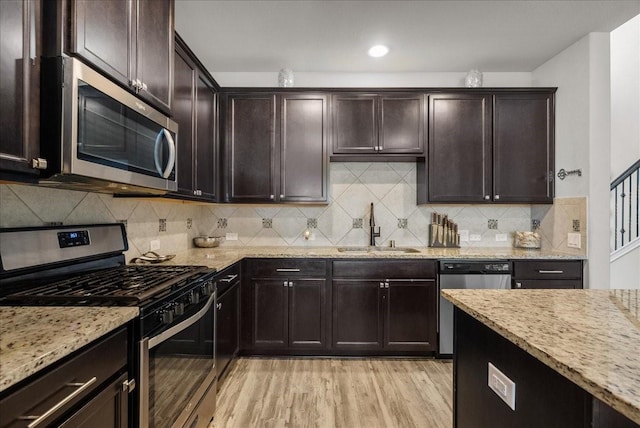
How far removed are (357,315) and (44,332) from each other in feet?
7.11

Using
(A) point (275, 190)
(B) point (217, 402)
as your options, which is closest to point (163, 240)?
(A) point (275, 190)

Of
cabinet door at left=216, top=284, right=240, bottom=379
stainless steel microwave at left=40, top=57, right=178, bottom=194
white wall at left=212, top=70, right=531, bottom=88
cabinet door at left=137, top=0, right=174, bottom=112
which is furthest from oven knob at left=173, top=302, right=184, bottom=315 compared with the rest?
white wall at left=212, top=70, right=531, bottom=88

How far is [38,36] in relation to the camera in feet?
3.36

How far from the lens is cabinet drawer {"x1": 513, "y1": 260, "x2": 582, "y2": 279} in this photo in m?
2.61

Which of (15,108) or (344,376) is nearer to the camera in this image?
(15,108)

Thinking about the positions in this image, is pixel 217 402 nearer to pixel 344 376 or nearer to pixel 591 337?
pixel 344 376

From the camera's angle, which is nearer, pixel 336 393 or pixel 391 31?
pixel 336 393

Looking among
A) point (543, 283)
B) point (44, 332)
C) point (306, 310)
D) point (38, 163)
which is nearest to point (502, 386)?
point (44, 332)

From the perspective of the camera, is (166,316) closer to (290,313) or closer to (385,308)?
(290,313)

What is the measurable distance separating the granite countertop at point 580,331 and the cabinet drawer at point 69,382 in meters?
1.16

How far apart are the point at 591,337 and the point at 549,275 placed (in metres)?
2.20

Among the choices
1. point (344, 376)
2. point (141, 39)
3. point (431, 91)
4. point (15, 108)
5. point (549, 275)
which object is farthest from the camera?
point (431, 91)

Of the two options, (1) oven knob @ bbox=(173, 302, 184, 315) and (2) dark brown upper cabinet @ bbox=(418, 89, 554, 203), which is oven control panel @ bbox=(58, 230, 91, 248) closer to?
(1) oven knob @ bbox=(173, 302, 184, 315)

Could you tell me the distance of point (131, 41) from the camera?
1.40m
